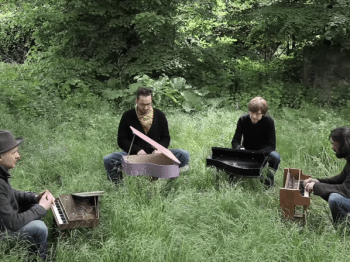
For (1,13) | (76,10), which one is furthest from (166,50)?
(1,13)

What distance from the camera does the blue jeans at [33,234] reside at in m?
2.95

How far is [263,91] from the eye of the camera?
927 cm

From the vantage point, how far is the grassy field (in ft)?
10.3

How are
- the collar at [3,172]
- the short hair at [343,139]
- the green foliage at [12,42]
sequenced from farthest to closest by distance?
the green foliage at [12,42] < the short hair at [343,139] < the collar at [3,172]

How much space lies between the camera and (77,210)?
3576mm

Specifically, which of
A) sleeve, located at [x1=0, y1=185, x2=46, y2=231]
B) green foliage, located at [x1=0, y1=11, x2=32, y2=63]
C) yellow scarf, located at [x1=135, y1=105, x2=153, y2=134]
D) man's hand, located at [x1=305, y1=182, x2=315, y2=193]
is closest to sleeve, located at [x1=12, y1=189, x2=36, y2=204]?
sleeve, located at [x1=0, y1=185, x2=46, y2=231]

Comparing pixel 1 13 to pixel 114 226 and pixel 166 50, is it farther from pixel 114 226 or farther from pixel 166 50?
pixel 114 226

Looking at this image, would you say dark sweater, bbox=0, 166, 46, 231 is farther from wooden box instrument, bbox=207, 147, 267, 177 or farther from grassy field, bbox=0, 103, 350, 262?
wooden box instrument, bbox=207, 147, 267, 177

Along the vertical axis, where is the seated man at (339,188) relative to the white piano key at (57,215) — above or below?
above

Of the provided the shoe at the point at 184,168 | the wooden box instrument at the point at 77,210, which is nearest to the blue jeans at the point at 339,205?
the shoe at the point at 184,168

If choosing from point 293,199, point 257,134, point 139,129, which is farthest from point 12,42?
point 293,199

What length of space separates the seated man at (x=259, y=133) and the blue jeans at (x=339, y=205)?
3.55 feet

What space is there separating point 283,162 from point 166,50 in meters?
4.86

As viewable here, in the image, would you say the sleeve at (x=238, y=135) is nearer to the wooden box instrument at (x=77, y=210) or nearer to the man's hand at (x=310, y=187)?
the man's hand at (x=310, y=187)
